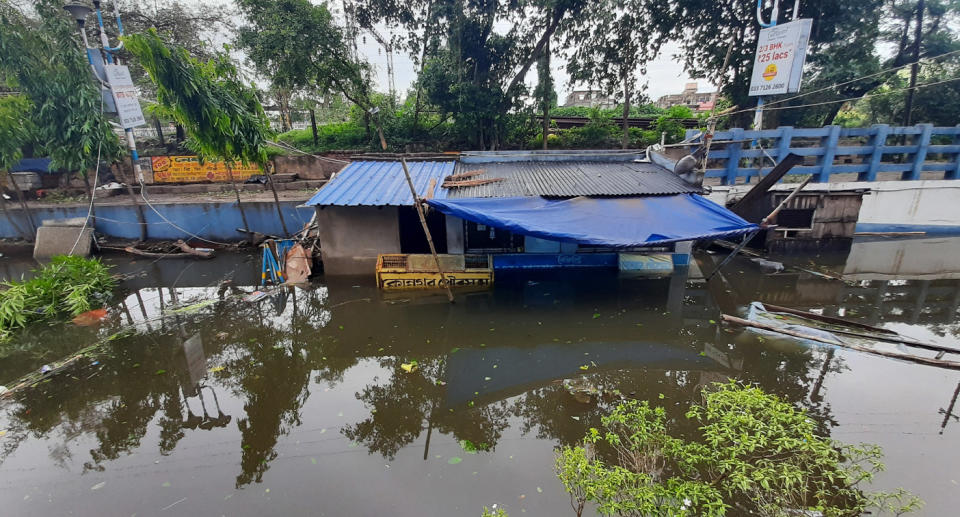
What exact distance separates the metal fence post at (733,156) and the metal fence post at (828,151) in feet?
8.71

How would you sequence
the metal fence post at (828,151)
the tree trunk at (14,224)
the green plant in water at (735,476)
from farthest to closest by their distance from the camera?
the tree trunk at (14,224)
the metal fence post at (828,151)
the green plant in water at (735,476)

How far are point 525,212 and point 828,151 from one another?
32.5 ft

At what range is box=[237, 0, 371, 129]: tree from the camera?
1233cm

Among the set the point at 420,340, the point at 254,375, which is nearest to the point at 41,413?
the point at 254,375

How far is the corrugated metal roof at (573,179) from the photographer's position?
8.22m

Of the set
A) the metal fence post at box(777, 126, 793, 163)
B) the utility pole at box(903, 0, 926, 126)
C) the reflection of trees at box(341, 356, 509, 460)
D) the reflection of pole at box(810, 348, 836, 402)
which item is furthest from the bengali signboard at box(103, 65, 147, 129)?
the utility pole at box(903, 0, 926, 126)

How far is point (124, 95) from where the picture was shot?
31.5 ft

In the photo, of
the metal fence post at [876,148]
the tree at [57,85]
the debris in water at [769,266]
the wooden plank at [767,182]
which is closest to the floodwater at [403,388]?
the debris in water at [769,266]

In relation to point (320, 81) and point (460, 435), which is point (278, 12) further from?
point (460, 435)

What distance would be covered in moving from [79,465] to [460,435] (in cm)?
397

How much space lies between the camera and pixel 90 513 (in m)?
3.54

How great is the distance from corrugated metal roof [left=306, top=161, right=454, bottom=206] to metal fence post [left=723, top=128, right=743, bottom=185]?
761cm

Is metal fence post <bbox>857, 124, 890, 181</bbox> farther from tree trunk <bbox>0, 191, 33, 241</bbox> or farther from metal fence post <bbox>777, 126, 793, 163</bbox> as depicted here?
tree trunk <bbox>0, 191, 33, 241</bbox>

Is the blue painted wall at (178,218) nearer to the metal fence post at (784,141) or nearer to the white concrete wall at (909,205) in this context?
→ the metal fence post at (784,141)
